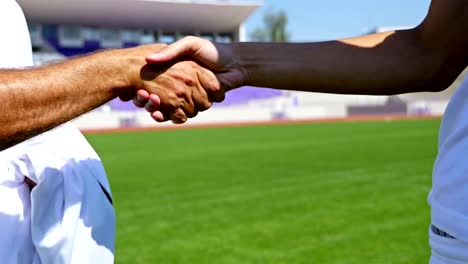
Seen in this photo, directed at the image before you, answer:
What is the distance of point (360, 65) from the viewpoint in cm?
197

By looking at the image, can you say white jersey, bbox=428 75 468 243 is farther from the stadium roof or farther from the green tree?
the green tree

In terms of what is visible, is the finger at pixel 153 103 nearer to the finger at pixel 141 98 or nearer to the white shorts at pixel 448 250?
the finger at pixel 141 98

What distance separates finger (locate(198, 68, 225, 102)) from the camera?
7.83ft

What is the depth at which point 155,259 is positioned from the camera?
5004 millimetres

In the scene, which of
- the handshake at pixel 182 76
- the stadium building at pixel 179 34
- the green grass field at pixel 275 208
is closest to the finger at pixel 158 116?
the handshake at pixel 182 76

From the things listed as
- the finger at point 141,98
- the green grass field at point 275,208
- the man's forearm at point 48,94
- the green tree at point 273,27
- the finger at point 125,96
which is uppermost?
the man's forearm at point 48,94

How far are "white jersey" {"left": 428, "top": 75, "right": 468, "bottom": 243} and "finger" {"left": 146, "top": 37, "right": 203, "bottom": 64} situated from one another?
1008mm

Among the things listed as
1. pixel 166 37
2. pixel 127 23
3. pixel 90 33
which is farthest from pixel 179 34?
pixel 90 33

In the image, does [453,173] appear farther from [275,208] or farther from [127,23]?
[127,23]

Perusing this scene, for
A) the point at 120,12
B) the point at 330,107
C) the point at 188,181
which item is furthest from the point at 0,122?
the point at 120,12

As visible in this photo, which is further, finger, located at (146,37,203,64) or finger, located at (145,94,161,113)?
finger, located at (145,94,161,113)

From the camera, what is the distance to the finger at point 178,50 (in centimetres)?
220

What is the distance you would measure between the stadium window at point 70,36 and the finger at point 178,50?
43.7 meters

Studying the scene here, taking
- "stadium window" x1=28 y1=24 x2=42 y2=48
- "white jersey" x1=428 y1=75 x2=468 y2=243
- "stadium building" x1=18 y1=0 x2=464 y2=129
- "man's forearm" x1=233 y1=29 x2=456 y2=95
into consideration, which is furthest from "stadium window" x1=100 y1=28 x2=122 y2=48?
"white jersey" x1=428 y1=75 x2=468 y2=243
